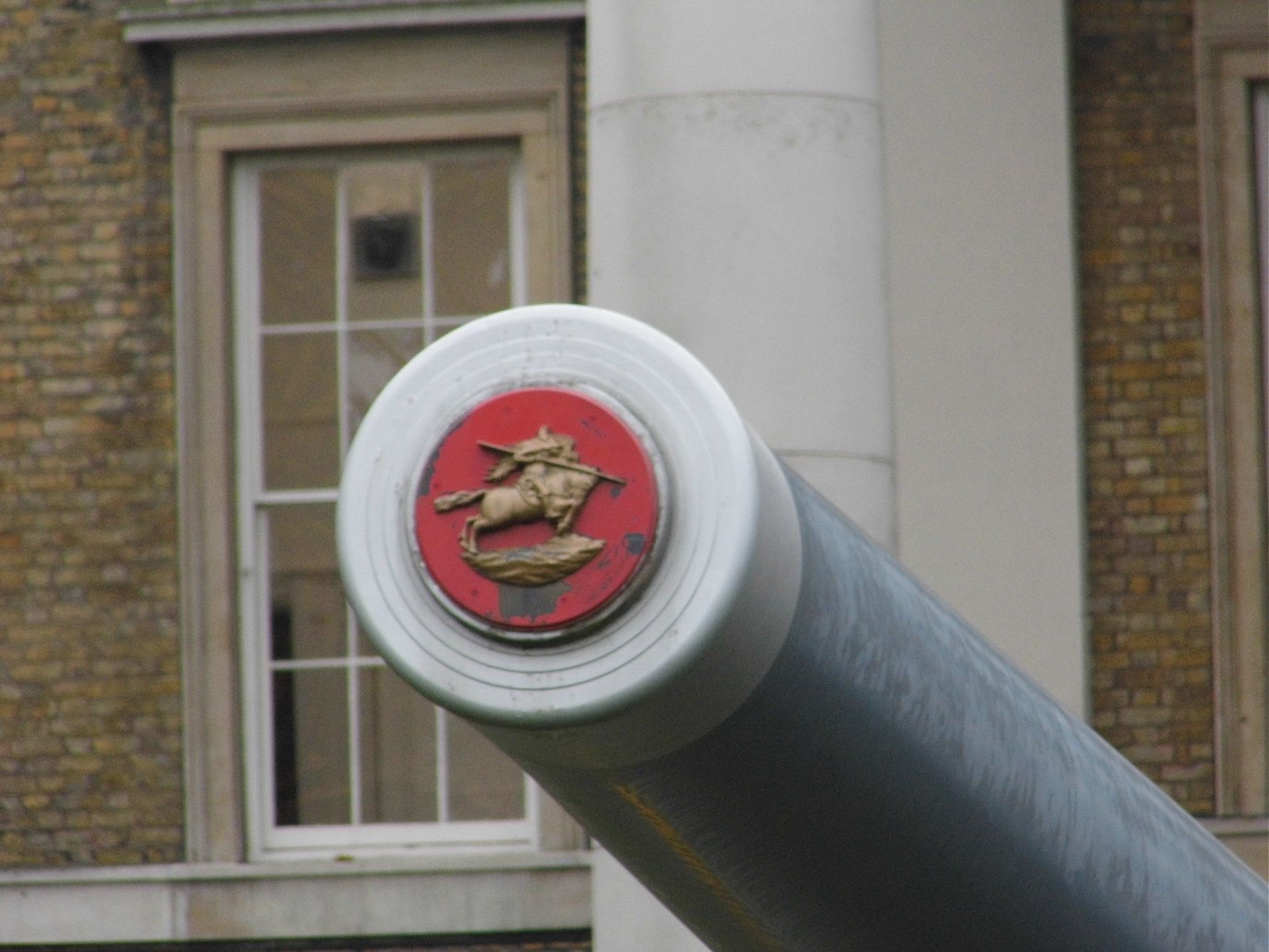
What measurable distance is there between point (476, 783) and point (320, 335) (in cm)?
175

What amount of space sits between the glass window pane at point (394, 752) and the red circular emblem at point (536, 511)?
20.6 feet

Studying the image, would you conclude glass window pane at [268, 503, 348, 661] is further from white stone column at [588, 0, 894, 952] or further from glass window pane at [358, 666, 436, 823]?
white stone column at [588, 0, 894, 952]

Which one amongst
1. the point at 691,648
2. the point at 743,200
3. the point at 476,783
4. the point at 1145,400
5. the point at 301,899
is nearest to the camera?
the point at 691,648

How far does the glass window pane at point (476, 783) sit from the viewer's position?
7723 mm

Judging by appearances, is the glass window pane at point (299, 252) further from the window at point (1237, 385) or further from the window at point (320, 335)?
the window at point (1237, 385)

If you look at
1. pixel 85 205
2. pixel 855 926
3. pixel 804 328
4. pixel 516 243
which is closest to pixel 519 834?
pixel 516 243

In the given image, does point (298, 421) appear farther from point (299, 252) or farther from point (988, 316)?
point (988, 316)

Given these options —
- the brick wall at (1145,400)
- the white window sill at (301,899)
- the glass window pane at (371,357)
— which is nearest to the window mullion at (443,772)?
the white window sill at (301,899)

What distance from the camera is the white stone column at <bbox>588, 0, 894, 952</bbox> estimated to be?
4.35m

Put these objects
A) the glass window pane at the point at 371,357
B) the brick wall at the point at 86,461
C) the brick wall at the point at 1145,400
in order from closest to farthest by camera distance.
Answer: the brick wall at the point at 1145,400 < the brick wall at the point at 86,461 < the glass window pane at the point at 371,357

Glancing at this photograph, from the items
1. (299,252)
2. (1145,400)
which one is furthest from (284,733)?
(1145,400)

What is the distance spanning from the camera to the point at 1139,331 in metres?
7.55

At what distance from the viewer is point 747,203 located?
439 centimetres

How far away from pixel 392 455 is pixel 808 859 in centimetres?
45
